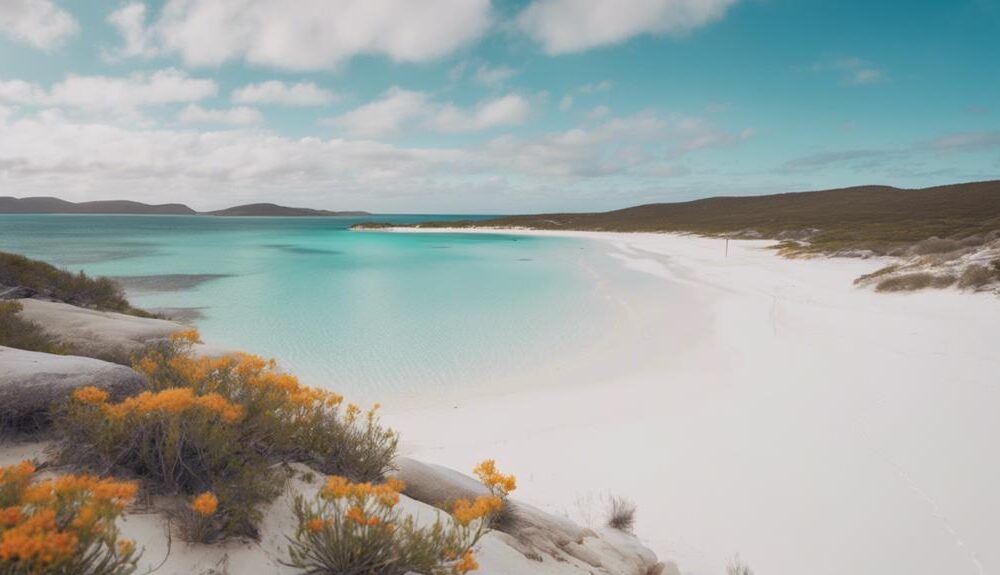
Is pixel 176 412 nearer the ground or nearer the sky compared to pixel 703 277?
nearer the sky

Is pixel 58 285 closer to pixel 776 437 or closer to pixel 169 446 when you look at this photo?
pixel 169 446

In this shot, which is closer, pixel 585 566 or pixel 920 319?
pixel 585 566

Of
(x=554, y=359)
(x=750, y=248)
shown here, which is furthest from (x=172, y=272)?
(x=750, y=248)

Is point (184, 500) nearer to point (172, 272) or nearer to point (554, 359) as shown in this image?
point (554, 359)

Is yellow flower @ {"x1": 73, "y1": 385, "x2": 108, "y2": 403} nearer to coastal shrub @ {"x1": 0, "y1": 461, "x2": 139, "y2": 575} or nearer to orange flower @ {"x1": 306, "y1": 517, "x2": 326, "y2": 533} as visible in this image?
coastal shrub @ {"x1": 0, "y1": 461, "x2": 139, "y2": 575}

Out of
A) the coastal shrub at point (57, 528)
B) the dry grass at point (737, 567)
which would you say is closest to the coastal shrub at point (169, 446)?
the coastal shrub at point (57, 528)

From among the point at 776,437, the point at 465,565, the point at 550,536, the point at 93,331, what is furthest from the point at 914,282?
the point at 93,331

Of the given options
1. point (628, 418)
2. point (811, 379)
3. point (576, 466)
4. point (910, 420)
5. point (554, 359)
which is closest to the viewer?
point (576, 466)

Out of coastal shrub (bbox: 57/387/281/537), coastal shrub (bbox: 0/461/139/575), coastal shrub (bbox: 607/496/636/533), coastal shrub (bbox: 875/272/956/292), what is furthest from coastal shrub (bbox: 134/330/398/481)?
coastal shrub (bbox: 875/272/956/292)
